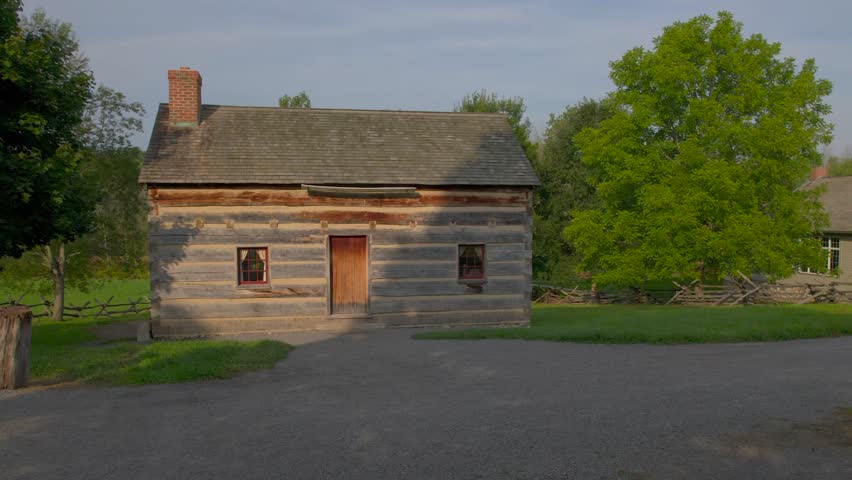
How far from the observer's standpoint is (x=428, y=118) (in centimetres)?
1936

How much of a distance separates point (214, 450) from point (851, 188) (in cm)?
3849

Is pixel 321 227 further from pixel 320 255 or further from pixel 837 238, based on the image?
pixel 837 238

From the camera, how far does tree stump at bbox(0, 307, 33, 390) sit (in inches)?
357

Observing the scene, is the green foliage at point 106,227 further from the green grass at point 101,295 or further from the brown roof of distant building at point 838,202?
the brown roof of distant building at point 838,202

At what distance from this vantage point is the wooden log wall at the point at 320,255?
50.9ft

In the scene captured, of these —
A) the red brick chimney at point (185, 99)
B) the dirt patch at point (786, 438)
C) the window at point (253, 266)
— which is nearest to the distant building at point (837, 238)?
the window at point (253, 266)

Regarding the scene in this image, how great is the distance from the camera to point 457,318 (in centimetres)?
1680

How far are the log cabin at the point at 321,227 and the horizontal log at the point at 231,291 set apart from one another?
27 millimetres

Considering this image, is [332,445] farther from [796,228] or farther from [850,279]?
[850,279]

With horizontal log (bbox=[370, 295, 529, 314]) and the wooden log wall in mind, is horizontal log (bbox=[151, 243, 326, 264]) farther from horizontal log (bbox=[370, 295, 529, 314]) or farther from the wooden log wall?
horizontal log (bbox=[370, 295, 529, 314])

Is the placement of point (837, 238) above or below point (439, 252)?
above

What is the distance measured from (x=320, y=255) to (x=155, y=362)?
619cm

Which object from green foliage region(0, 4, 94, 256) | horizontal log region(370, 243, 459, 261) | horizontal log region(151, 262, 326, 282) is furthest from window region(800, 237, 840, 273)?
green foliage region(0, 4, 94, 256)

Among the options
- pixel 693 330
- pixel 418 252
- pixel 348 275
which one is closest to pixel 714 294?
pixel 693 330
